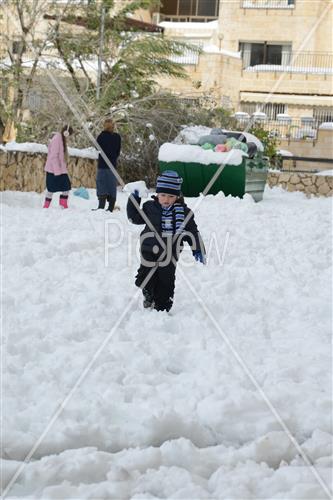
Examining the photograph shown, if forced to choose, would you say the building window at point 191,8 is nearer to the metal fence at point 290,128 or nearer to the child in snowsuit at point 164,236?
the metal fence at point 290,128

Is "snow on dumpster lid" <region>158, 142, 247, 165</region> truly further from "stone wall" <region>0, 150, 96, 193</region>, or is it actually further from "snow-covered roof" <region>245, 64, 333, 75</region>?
"snow-covered roof" <region>245, 64, 333, 75</region>

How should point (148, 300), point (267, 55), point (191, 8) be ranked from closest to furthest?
point (148, 300) → point (267, 55) → point (191, 8)

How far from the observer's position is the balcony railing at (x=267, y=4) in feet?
137

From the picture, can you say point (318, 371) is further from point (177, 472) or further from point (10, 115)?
point (10, 115)

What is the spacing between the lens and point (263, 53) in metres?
42.7

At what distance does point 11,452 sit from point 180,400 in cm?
101

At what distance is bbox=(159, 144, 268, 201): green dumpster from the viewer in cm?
1745

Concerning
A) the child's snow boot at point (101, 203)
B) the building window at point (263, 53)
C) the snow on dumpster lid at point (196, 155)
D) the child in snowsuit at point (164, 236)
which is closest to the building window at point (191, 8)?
the building window at point (263, 53)

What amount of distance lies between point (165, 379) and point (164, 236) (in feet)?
6.68

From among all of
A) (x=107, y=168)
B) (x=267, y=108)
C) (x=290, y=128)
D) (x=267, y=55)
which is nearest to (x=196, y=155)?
(x=107, y=168)

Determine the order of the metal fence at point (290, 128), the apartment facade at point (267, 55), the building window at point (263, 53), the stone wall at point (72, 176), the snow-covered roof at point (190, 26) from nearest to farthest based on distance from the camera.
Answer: the stone wall at point (72, 176) → the metal fence at point (290, 128) → the apartment facade at point (267, 55) → the snow-covered roof at point (190, 26) → the building window at point (263, 53)

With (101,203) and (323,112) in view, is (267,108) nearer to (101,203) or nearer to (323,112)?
(323,112)

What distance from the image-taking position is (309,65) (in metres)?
40.9

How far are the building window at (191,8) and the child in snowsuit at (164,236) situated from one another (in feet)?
131
